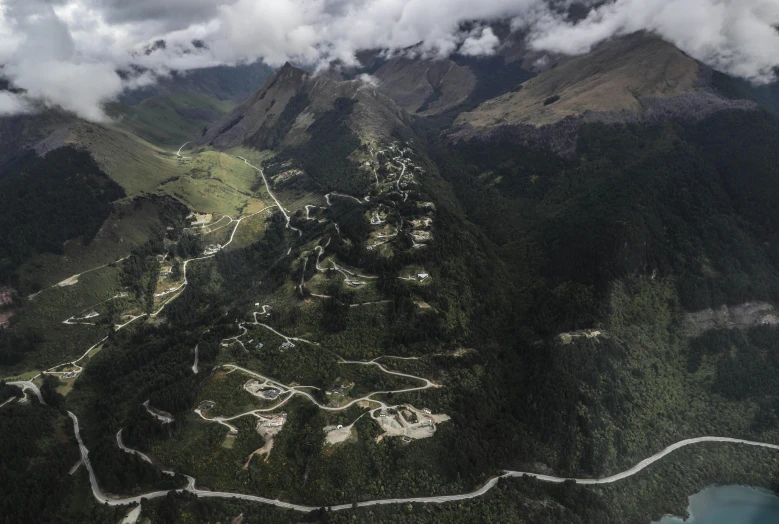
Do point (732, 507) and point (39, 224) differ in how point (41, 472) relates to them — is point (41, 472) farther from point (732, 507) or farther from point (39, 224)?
point (732, 507)

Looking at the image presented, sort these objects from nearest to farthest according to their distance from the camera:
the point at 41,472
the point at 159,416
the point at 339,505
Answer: the point at 339,505 → the point at 41,472 → the point at 159,416

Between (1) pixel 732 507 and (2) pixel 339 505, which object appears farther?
(1) pixel 732 507

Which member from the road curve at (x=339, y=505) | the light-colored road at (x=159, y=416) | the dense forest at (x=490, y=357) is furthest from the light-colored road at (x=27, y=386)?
the light-colored road at (x=159, y=416)

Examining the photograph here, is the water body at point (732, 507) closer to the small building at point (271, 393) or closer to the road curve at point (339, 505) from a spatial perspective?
the road curve at point (339, 505)

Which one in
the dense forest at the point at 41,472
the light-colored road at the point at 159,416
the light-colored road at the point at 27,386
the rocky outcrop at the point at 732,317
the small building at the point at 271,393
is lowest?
the dense forest at the point at 41,472

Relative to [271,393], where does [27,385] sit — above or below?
above

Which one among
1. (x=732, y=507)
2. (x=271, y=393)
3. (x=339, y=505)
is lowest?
(x=732, y=507)

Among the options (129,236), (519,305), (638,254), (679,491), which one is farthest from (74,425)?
(638,254)

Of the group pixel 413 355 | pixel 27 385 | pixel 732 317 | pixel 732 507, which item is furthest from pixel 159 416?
pixel 732 317

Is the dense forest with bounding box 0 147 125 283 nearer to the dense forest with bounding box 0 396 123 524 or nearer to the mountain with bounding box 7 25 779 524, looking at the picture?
the mountain with bounding box 7 25 779 524
